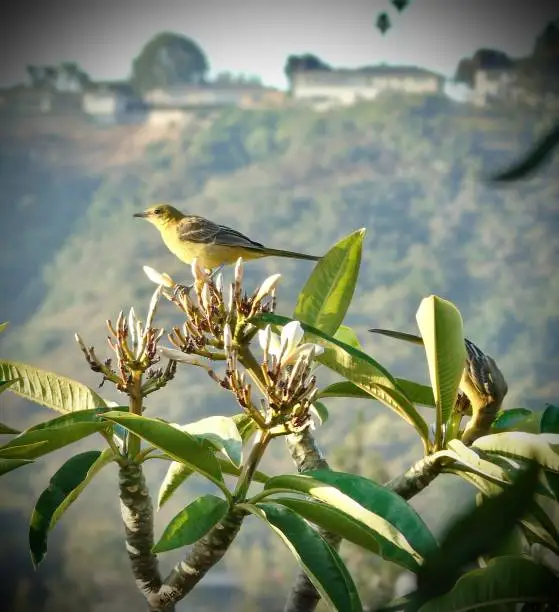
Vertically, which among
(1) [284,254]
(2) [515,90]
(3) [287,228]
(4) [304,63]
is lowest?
(1) [284,254]

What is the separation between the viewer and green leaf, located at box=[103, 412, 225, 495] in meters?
0.48

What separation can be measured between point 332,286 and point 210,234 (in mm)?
429

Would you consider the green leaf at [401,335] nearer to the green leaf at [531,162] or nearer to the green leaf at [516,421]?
the green leaf at [516,421]

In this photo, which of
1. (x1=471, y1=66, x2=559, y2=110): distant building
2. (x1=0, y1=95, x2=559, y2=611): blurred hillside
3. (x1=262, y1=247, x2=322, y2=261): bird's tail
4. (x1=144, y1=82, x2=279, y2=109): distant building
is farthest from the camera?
(x1=144, y1=82, x2=279, y2=109): distant building

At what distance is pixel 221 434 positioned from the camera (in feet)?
1.68

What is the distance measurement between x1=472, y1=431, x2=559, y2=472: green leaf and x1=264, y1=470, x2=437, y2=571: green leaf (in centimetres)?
8

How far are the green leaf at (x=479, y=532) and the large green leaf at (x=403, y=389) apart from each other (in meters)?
0.47

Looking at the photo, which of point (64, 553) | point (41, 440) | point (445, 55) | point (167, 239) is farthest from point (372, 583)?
point (445, 55)

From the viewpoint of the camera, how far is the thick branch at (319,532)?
1.91ft

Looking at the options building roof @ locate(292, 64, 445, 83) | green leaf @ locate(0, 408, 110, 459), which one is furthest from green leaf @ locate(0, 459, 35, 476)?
building roof @ locate(292, 64, 445, 83)

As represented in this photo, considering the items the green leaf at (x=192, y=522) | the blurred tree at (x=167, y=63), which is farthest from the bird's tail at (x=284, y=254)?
the blurred tree at (x=167, y=63)

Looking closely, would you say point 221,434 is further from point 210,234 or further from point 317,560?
point 210,234

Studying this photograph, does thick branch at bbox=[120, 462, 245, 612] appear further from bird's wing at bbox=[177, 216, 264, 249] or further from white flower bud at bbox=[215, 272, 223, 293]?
bird's wing at bbox=[177, 216, 264, 249]

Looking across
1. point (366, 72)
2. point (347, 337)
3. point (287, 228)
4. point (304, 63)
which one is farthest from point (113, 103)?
point (347, 337)
